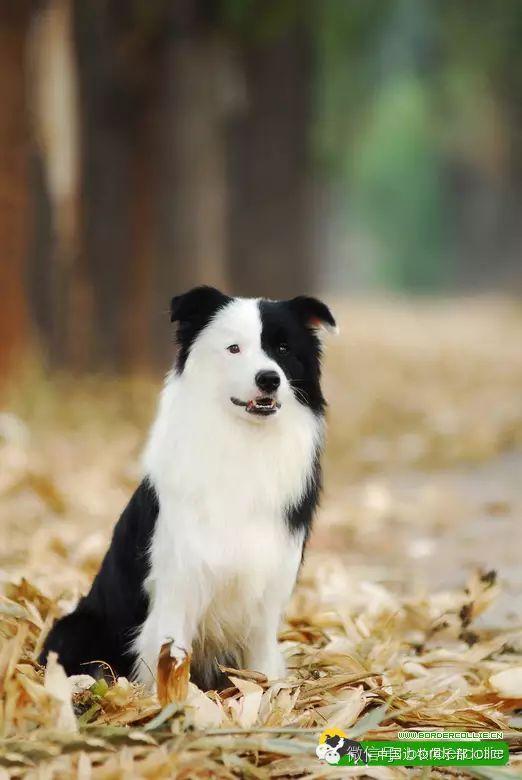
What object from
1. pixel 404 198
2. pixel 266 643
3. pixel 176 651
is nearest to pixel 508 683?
pixel 266 643

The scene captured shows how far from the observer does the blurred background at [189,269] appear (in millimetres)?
6965

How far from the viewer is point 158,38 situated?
11.2 meters

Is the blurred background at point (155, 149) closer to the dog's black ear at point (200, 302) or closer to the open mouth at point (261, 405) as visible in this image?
the dog's black ear at point (200, 302)

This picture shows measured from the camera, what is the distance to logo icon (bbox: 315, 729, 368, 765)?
3.20 metres

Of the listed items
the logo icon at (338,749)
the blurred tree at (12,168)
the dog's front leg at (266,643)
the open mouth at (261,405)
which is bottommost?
the logo icon at (338,749)

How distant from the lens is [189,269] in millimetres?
11305

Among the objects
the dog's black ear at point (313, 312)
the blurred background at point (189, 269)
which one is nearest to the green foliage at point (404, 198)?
the blurred background at point (189, 269)

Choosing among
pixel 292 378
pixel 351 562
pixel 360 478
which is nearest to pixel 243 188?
pixel 360 478

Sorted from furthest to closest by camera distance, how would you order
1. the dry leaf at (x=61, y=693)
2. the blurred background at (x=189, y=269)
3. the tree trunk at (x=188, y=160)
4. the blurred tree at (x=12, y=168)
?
the tree trunk at (x=188, y=160)
the blurred tree at (x=12, y=168)
the blurred background at (x=189, y=269)
the dry leaf at (x=61, y=693)

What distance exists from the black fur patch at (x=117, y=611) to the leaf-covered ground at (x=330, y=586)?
6.2 inches

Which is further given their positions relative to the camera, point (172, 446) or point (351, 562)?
point (351, 562)

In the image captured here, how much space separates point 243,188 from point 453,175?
83.6ft

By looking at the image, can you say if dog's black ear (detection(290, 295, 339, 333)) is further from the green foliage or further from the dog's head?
the green foliage

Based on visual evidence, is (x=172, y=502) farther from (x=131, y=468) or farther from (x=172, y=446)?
(x=131, y=468)
